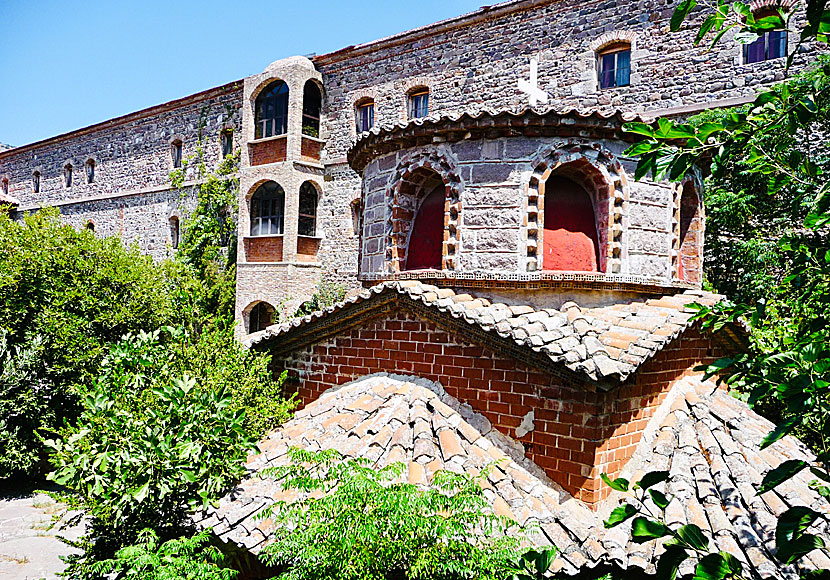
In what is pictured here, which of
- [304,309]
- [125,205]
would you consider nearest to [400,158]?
[304,309]

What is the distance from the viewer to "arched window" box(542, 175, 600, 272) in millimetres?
7043

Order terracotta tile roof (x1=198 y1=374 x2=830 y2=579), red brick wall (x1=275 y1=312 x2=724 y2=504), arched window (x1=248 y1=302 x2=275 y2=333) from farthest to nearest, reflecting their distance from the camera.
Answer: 1. arched window (x1=248 y1=302 x2=275 y2=333)
2. red brick wall (x1=275 y1=312 x2=724 y2=504)
3. terracotta tile roof (x1=198 y1=374 x2=830 y2=579)

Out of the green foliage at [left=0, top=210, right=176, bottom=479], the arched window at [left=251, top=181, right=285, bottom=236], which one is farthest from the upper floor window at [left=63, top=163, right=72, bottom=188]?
the green foliage at [left=0, top=210, right=176, bottom=479]

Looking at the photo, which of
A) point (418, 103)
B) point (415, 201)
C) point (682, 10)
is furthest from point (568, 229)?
point (418, 103)

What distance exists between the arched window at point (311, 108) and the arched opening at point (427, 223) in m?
11.6

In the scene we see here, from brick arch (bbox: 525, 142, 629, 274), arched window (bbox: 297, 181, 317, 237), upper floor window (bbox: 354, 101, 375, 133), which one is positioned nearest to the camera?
brick arch (bbox: 525, 142, 629, 274)

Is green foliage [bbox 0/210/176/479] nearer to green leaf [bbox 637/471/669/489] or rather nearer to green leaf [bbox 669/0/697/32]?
green leaf [bbox 637/471/669/489]

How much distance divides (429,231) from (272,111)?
12.6m

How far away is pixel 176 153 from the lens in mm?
22047

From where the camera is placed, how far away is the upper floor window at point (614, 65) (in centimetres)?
1377

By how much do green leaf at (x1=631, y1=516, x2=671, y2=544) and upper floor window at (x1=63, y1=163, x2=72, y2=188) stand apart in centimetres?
2869

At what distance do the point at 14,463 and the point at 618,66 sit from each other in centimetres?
1428

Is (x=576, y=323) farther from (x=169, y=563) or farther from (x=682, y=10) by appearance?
(x=682, y=10)

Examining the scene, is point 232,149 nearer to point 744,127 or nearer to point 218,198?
point 218,198
